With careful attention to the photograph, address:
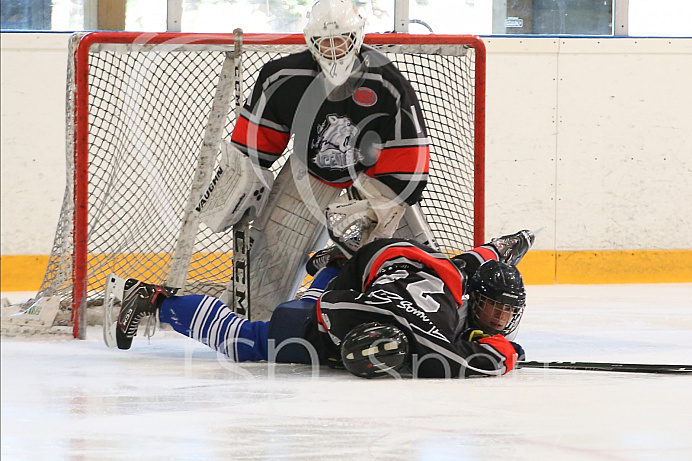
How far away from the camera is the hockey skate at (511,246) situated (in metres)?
3.07

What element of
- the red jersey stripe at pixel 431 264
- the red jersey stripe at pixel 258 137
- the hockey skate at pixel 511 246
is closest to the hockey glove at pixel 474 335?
the red jersey stripe at pixel 431 264

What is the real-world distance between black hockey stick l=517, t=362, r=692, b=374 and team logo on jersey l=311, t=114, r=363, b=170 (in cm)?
94

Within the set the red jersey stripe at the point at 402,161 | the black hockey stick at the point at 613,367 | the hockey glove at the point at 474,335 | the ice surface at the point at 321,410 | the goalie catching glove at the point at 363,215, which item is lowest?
the black hockey stick at the point at 613,367

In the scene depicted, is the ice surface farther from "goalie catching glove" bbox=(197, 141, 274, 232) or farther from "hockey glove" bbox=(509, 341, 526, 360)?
"goalie catching glove" bbox=(197, 141, 274, 232)

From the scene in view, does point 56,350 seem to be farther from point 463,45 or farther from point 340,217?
point 463,45

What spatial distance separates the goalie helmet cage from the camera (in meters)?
3.32

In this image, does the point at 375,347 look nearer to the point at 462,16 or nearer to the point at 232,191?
the point at 232,191

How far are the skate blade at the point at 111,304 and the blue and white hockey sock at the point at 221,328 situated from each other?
213 millimetres

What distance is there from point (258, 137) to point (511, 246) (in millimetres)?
931

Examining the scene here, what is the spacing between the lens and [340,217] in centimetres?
311

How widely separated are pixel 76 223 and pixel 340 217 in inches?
35.3

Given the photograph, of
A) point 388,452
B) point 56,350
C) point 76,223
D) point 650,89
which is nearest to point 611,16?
point 650,89

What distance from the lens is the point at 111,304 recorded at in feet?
9.36

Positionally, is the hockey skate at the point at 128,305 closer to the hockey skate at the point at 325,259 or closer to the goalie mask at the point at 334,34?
the hockey skate at the point at 325,259
